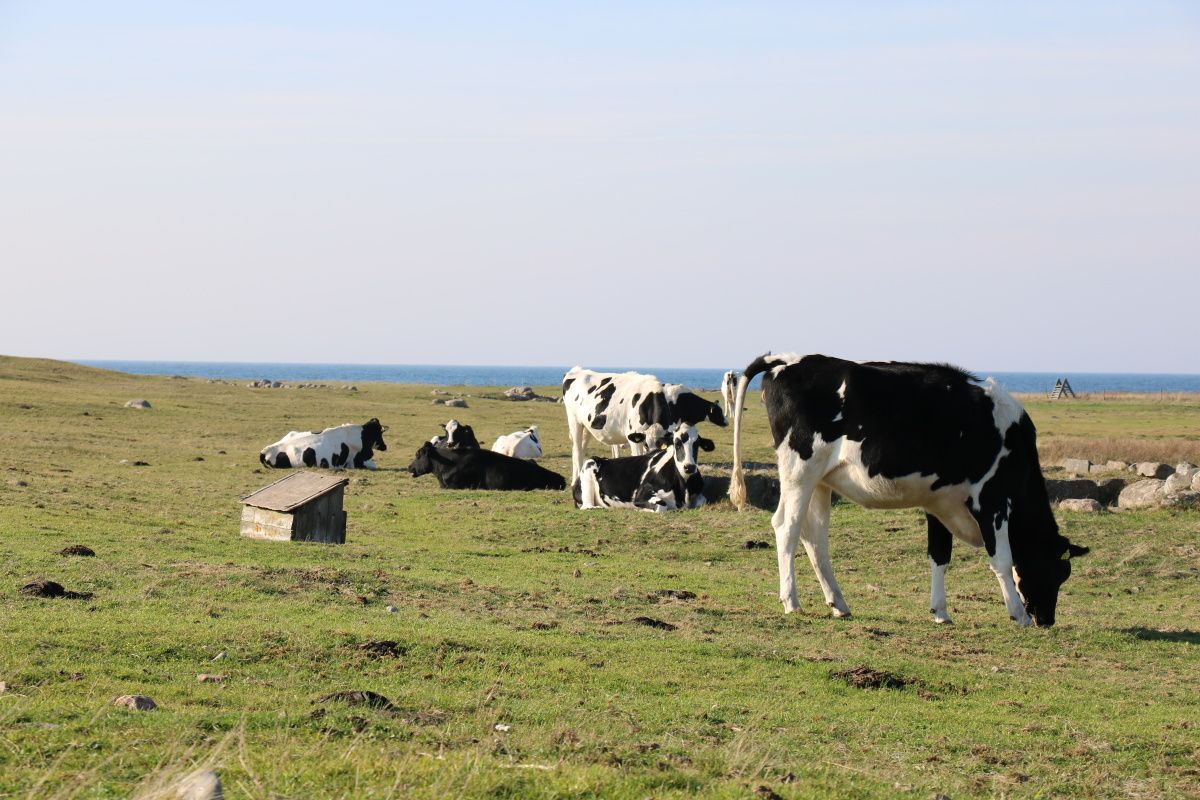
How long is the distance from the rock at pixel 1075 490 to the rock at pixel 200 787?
1973 cm

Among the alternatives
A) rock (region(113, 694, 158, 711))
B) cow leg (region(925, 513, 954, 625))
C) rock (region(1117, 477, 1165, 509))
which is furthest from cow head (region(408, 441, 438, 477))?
rock (region(113, 694, 158, 711))

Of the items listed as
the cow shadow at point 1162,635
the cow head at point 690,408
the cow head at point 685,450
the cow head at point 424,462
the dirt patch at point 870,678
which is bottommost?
the cow shadow at point 1162,635

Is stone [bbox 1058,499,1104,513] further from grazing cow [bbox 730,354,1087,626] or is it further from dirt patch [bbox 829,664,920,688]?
dirt patch [bbox 829,664,920,688]

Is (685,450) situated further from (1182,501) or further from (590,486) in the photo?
(1182,501)

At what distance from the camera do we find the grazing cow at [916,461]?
14.0 metres

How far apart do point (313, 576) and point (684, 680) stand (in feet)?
17.7

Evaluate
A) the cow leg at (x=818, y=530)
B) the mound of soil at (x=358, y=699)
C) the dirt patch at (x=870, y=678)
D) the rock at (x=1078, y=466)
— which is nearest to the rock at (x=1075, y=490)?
the rock at (x=1078, y=466)

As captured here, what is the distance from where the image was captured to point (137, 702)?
849 centimetres

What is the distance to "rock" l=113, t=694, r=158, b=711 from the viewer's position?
332 inches

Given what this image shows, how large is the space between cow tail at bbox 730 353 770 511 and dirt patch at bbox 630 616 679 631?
2.70 meters

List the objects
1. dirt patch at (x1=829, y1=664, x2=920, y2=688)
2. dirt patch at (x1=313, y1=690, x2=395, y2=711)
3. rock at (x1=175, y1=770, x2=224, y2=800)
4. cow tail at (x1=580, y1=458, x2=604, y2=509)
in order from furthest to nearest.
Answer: cow tail at (x1=580, y1=458, x2=604, y2=509), dirt patch at (x1=829, y1=664, x2=920, y2=688), dirt patch at (x1=313, y1=690, x2=395, y2=711), rock at (x1=175, y1=770, x2=224, y2=800)

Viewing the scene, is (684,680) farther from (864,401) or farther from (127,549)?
(127,549)

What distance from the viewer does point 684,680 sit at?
10.9m

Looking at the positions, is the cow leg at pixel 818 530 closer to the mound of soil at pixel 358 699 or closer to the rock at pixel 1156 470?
the mound of soil at pixel 358 699
